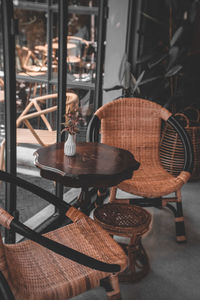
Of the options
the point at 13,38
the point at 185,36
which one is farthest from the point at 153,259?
the point at 185,36

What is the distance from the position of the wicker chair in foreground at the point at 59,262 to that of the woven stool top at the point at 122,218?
0.30 metres

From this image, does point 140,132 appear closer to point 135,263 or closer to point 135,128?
point 135,128

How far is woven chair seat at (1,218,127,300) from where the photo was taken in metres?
1.21

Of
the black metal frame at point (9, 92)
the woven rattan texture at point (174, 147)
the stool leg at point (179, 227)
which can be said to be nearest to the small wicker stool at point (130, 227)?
the stool leg at point (179, 227)

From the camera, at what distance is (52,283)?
125 cm

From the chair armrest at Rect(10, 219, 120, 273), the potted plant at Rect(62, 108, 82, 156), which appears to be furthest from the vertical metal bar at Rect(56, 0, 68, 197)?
the chair armrest at Rect(10, 219, 120, 273)

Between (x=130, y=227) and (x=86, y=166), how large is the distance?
44 centimetres

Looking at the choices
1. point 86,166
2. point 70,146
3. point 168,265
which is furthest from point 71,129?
point 168,265

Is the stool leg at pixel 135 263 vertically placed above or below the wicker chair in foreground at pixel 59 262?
below

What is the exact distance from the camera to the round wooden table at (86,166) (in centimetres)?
165

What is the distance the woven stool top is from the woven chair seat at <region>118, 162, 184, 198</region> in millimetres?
122

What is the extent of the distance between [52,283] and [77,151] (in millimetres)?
912

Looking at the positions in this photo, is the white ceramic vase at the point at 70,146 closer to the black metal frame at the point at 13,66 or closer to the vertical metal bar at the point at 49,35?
the black metal frame at the point at 13,66

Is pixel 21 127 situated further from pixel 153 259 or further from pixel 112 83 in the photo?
pixel 112 83
